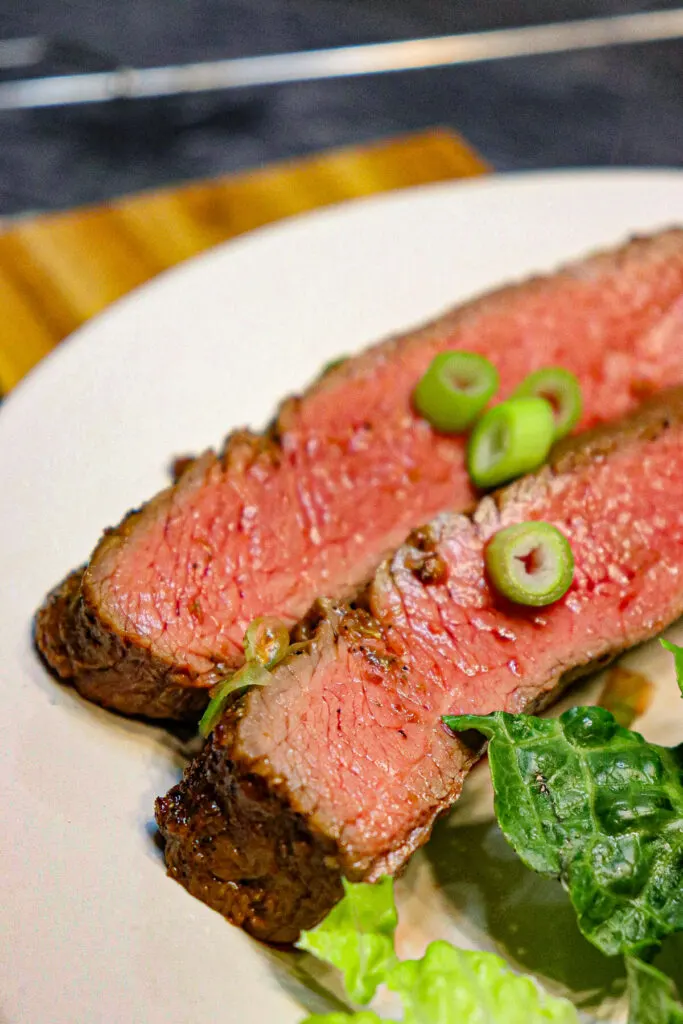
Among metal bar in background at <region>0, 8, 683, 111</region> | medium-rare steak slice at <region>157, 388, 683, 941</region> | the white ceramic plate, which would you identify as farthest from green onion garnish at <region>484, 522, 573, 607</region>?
metal bar in background at <region>0, 8, 683, 111</region>

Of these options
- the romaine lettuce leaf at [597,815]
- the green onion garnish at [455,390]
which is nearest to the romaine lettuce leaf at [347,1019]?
the romaine lettuce leaf at [597,815]

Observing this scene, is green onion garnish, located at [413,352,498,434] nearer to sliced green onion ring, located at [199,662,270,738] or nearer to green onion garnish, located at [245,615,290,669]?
green onion garnish, located at [245,615,290,669]

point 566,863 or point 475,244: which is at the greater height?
point 475,244

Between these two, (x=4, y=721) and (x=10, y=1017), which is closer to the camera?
(x=10, y=1017)

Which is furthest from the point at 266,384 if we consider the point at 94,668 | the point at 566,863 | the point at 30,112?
the point at 30,112

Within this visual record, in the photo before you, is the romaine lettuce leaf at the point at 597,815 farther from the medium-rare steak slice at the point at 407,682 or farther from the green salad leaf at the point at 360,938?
the green salad leaf at the point at 360,938

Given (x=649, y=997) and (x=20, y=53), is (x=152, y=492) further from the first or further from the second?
(x=20, y=53)

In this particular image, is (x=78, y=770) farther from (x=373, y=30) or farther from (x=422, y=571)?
(x=373, y=30)
